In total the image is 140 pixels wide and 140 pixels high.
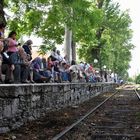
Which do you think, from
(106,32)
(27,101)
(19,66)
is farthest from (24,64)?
(106,32)

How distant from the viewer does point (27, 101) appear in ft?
37.4

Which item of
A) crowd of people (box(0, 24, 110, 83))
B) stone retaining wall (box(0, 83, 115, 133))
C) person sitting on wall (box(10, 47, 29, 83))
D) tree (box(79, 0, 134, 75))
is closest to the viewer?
stone retaining wall (box(0, 83, 115, 133))

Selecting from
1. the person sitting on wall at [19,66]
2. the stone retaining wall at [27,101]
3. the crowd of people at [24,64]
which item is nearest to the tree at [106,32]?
the crowd of people at [24,64]

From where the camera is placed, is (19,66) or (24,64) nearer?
(19,66)

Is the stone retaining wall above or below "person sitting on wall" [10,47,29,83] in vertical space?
below

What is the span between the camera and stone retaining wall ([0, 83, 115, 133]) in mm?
9742

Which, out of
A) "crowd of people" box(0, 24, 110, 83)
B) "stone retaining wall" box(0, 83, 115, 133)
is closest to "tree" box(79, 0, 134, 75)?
"crowd of people" box(0, 24, 110, 83)

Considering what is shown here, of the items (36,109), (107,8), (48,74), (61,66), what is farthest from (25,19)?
(107,8)

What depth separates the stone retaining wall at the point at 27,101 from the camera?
32.0 feet

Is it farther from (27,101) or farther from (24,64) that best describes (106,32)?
(27,101)

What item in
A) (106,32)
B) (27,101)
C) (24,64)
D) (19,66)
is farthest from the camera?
(106,32)

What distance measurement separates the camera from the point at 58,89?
51.1 feet

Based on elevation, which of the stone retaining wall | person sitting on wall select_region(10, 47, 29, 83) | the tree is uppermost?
the tree

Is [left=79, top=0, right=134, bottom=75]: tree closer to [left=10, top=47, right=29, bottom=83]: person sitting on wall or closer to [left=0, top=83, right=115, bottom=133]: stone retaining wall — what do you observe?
[left=0, top=83, right=115, bottom=133]: stone retaining wall
